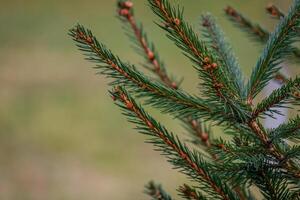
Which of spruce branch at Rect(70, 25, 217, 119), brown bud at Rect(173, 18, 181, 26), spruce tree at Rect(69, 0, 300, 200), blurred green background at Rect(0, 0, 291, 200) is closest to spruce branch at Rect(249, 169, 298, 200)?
spruce tree at Rect(69, 0, 300, 200)

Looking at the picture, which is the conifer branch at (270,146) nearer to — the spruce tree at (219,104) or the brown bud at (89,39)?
the spruce tree at (219,104)

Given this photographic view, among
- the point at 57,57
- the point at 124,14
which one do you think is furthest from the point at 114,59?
the point at 57,57

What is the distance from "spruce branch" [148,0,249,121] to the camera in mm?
578

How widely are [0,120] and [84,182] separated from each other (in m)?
1.25

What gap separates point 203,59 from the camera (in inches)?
23.0

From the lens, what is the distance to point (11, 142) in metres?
5.07

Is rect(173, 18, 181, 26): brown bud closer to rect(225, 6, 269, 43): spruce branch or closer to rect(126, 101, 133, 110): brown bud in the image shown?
rect(126, 101, 133, 110): brown bud

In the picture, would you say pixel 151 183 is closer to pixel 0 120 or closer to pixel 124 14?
pixel 124 14

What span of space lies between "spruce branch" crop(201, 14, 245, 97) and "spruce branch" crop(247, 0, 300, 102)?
23mm

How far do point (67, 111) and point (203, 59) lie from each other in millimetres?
5116

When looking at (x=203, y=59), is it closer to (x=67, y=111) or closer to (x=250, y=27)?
(x=250, y=27)

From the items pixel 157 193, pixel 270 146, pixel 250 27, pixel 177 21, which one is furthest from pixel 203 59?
pixel 250 27

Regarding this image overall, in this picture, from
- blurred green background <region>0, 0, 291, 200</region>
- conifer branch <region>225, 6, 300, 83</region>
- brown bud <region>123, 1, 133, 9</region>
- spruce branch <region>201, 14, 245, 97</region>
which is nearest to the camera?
spruce branch <region>201, 14, 245, 97</region>

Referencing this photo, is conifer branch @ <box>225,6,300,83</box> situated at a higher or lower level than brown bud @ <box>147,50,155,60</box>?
higher
